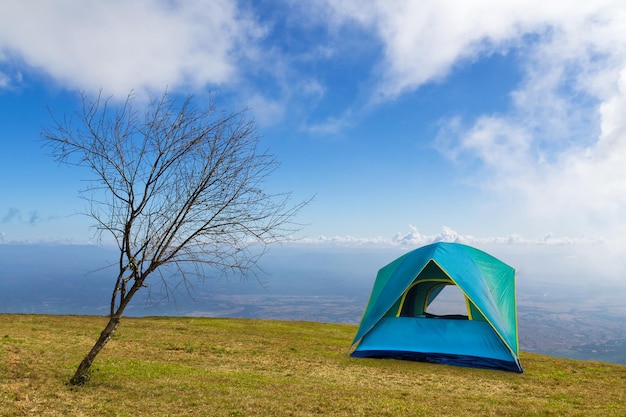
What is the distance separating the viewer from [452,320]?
15383mm

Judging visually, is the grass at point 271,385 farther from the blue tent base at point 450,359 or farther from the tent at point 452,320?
the tent at point 452,320

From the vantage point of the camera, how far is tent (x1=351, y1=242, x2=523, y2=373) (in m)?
14.7

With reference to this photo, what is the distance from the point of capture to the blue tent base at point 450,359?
14.5 metres

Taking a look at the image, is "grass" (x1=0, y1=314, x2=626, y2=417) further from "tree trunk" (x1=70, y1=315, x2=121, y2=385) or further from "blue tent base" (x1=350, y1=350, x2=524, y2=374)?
"blue tent base" (x1=350, y1=350, x2=524, y2=374)

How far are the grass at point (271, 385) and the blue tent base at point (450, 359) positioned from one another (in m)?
0.39

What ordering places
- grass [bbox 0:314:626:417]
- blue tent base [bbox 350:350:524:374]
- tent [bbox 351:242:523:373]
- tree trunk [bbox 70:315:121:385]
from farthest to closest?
tent [bbox 351:242:523:373]
blue tent base [bbox 350:350:524:374]
tree trunk [bbox 70:315:121:385]
grass [bbox 0:314:626:417]

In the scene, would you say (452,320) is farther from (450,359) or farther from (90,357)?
(90,357)

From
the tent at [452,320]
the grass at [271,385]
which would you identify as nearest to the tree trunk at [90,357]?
the grass at [271,385]

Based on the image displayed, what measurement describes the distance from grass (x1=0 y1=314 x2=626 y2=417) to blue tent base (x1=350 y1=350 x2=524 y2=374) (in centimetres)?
39

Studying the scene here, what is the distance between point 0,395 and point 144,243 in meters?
4.43

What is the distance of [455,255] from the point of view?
55.4 ft

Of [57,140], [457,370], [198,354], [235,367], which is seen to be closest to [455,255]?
[457,370]

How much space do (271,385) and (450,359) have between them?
7.72 metres

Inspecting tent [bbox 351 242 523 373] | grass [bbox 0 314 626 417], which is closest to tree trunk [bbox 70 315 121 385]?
grass [bbox 0 314 626 417]
